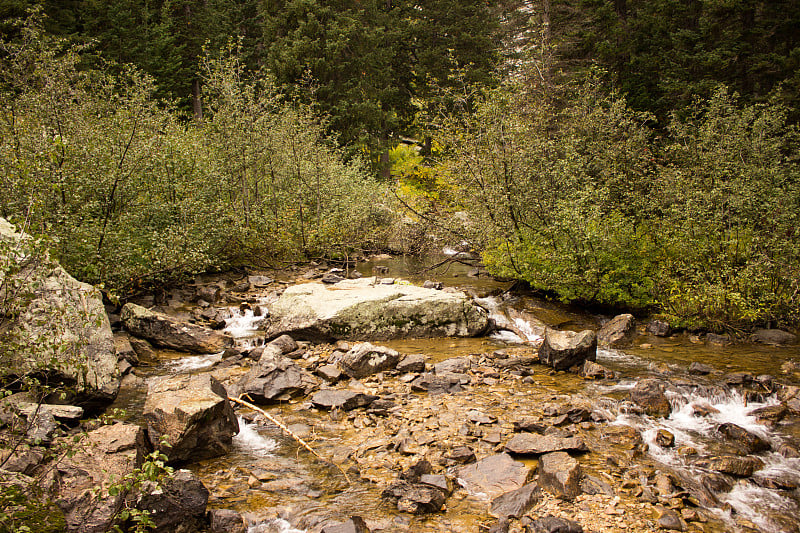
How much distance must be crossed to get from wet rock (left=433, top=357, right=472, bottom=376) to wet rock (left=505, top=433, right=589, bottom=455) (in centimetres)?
268

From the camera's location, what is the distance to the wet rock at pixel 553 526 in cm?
473

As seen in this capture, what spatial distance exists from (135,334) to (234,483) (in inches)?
241

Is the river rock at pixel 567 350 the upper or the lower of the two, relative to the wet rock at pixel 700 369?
upper

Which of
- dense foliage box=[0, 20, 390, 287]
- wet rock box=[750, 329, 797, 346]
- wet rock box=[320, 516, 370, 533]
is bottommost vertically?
wet rock box=[750, 329, 797, 346]

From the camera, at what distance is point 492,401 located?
7.91 m

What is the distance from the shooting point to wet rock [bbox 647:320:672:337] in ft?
38.3

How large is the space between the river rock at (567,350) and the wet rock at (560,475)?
351 centimetres

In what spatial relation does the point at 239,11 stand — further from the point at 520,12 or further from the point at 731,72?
the point at 731,72

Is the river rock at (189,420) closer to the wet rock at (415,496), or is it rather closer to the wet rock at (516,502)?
the wet rock at (415,496)

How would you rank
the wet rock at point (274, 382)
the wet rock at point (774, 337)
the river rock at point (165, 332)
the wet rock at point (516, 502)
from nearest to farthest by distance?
the wet rock at point (516, 502), the wet rock at point (274, 382), the river rock at point (165, 332), the wet rock at point (774, 337)

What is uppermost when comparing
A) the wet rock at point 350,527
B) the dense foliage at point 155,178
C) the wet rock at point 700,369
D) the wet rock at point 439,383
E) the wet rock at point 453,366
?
the dense foliage at point 155,178

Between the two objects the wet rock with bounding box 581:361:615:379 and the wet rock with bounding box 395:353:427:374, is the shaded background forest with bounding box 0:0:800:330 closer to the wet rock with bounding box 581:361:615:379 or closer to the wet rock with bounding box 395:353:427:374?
the wet rock with bounding box 581:361:615:379

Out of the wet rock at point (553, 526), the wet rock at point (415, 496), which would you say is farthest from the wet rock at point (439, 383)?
the wet rock at point (553, 526)

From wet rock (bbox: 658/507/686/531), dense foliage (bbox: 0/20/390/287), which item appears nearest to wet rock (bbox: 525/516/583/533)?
wet rock (bbox: 658/507/686/531)
